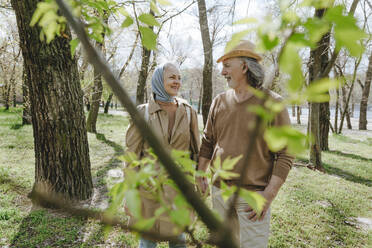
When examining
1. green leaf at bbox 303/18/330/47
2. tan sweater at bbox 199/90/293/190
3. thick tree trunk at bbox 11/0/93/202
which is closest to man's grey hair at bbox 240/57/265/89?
tan sweater at bbox 199/90/293/190

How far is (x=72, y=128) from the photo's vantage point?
4.20 metres

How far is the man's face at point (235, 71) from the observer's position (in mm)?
2275

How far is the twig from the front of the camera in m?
0.40

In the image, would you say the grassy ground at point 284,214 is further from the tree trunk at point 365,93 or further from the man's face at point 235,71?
the tree trunk at point 365,93

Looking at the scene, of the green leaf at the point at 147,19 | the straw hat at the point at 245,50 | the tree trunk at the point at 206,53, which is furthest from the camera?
the tree trunk at the point at 206,53

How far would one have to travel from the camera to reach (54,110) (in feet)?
13.0

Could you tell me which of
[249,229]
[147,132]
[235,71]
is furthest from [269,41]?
[249,229]

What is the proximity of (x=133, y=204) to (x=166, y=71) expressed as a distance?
86.6 inches

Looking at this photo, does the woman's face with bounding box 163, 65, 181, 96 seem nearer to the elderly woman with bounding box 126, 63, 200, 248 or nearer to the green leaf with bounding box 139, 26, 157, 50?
the elderly woman with bounding box 126, 63, 200, 248

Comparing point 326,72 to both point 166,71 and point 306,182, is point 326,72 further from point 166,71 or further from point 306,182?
point 306,182

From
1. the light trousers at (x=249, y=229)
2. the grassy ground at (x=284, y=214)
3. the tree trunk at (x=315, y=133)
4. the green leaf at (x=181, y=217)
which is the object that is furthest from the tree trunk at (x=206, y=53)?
the green leaf at (x=181, y=217)

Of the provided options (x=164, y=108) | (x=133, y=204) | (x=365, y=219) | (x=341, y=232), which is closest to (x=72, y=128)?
(x=164, y=108)

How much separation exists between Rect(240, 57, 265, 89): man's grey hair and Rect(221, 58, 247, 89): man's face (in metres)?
0.05

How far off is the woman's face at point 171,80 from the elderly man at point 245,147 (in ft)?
1.77
